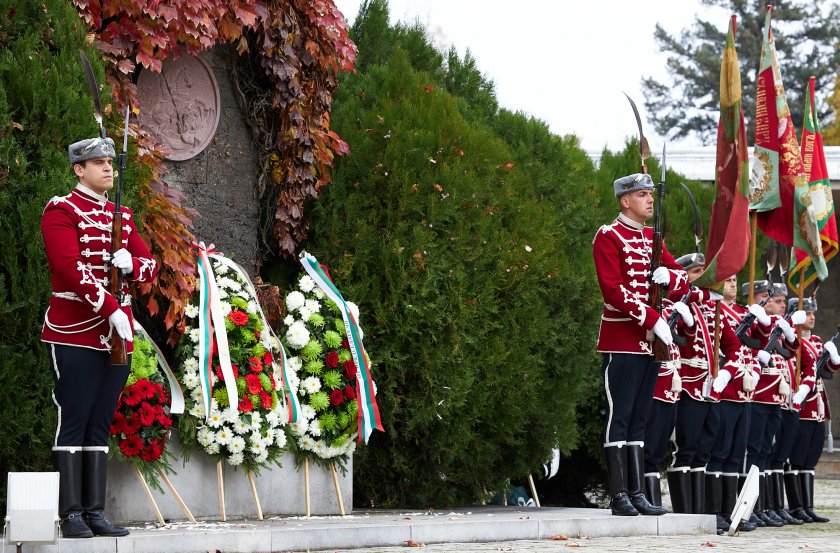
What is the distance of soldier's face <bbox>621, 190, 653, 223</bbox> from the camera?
8.70 m

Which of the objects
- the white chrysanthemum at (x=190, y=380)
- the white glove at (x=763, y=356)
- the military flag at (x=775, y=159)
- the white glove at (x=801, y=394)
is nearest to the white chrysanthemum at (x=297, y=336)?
the white chrysanthemum at (x=190, y=380)

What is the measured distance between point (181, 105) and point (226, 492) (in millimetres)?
2582

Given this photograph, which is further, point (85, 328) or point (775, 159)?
point (775, 159)

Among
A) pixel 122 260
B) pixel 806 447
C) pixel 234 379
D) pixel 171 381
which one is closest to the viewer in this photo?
pixel 122 260

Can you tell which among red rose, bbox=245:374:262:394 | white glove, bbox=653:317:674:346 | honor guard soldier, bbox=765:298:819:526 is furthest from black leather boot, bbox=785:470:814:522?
red rose, bbox=245:374:262:394

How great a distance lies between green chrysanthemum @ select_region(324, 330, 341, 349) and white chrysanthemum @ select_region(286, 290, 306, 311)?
0.87 feet

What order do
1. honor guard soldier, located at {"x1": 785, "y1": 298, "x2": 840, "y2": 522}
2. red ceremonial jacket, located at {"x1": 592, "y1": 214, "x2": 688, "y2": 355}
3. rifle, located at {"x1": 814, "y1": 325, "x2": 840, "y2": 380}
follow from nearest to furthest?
red ceremonial jacket, located at {"x1": 592, "y1": 214, "x2": 688, "y2": 355} → honor guard soldier, located at {"x1": 785, "y1": 298, "x2": 840, "y2": 522} → rifle, located at {"x1": 814, "y1": 325, "x2": 840, "y2": 380}

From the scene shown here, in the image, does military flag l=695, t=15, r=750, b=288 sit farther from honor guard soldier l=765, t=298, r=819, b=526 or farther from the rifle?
the rifle

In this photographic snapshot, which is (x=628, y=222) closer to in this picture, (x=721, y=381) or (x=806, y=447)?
(x=721, y=381)

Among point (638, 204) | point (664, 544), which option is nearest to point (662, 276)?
point (638, 204)

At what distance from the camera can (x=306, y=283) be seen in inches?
364

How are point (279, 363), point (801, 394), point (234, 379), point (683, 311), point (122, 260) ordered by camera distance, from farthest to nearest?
1. point (801, 394)
2. point (683, 311)
3. point (279, 363)
4. point (234, 379)
5. point (122, 260)

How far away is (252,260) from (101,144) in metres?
2.85

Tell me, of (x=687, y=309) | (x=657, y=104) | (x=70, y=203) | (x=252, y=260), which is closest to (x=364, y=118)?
(x=252, y=260)
